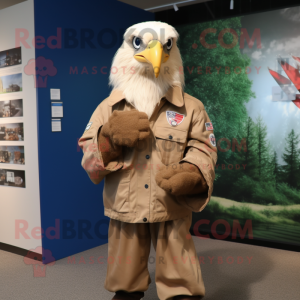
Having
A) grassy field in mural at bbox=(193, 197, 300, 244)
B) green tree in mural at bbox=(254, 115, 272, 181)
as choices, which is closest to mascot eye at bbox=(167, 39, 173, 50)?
green tree in mural at bbox=(254, 115, 272, 181)

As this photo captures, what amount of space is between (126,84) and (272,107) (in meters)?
1.99

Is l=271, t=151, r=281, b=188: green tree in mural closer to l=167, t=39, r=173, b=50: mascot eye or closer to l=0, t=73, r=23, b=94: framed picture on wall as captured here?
l=167, t=39, r=173, b=50: mascot eye

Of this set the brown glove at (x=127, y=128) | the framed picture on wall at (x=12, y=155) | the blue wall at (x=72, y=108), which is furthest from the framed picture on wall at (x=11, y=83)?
the brown glove at (x=127, y=128)

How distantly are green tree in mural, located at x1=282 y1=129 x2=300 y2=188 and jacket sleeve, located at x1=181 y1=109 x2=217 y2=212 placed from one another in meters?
1.73

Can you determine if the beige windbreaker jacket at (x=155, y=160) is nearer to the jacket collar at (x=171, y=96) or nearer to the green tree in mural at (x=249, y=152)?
the jacket collar at (x=171, y=96)

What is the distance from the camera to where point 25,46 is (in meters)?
2.92

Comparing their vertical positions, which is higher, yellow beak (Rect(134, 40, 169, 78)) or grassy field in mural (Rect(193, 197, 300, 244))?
yellow beak (Rect(134, 40, 169, 78))

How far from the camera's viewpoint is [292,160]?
328 cm

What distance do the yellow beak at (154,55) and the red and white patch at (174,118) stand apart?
0.73 ft

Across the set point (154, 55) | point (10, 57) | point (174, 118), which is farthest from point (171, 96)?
point (10, 57)

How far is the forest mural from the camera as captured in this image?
10.7 feet

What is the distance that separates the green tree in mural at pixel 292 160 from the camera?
3254mm

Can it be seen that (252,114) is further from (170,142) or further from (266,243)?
(170,142)

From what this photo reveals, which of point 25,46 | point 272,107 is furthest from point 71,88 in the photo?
point 272,107
